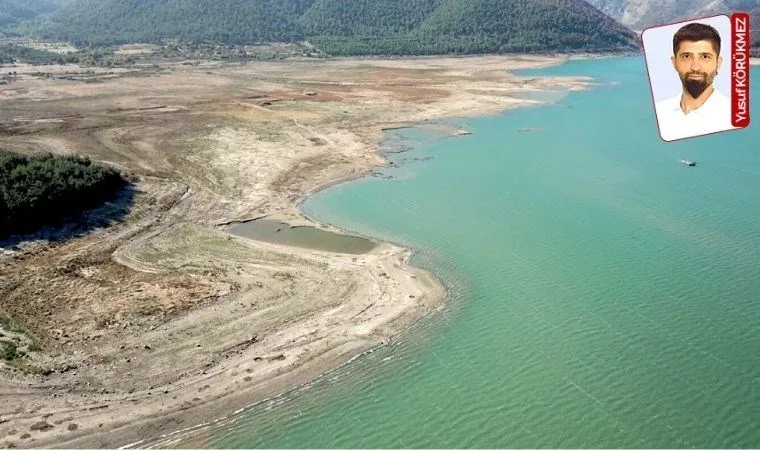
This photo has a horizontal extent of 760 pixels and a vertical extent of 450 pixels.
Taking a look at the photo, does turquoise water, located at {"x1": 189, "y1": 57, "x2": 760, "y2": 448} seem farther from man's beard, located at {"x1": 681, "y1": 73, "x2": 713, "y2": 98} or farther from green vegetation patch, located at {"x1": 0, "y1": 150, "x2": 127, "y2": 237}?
green vegetation patch, located at {"x1": 0, "y1": 150, "x2": 127, "y2": 237}

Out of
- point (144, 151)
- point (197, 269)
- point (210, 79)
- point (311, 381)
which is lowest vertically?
point (311, 381)

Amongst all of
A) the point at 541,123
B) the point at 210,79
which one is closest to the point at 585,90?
the point at 541,123

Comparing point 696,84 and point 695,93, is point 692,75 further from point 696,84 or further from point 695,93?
point 695,93

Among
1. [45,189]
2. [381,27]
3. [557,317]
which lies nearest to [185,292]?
[45,189]

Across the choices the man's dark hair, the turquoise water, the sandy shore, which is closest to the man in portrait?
the man's dark hair

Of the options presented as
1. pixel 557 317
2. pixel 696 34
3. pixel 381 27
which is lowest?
pixel 557 317

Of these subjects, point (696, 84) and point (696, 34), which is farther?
point (696, 84)

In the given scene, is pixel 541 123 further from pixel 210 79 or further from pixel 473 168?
pixel 210 79

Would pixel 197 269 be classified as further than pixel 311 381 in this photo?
Yes
